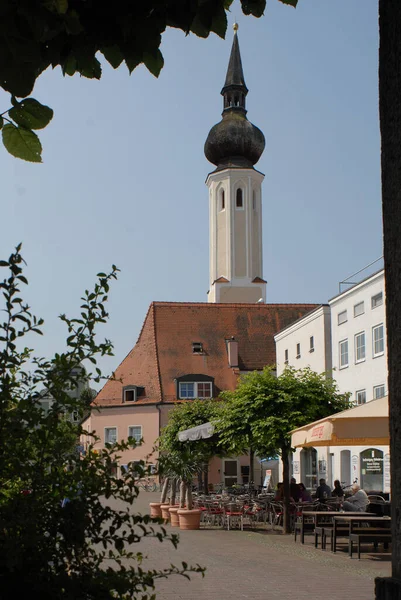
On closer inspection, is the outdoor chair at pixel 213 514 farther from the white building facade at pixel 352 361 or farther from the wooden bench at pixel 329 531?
the white building facade at pixel 352 361

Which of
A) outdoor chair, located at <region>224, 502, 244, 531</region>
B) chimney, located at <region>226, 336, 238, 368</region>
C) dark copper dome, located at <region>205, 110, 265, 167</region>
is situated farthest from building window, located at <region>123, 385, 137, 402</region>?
outdoor chair, located at <region>224, 502, 244, 531</region>

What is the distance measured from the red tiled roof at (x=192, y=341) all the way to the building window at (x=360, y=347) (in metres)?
21.1

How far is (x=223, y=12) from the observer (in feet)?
11.1

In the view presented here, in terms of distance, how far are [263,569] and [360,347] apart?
26412 millimetres

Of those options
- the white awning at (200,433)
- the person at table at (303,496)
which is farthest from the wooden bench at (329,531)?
the white awning at (200,433)

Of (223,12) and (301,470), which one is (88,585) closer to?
(223,12)

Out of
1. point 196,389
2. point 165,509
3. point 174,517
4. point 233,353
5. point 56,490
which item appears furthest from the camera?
point 233,353

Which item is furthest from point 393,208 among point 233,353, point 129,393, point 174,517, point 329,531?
point 233,353

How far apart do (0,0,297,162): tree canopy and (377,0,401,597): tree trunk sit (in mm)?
699

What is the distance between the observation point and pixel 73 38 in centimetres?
319

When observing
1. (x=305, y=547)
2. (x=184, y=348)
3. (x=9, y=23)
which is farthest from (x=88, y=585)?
(x=184, y=348)

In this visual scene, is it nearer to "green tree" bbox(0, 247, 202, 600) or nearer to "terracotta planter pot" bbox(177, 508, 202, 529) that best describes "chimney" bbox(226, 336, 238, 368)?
"terracotta planter pot" bbox(177, 508, 202, 529)

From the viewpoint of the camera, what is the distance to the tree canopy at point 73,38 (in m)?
2.73

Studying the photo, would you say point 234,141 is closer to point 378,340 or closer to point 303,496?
point 378,340
